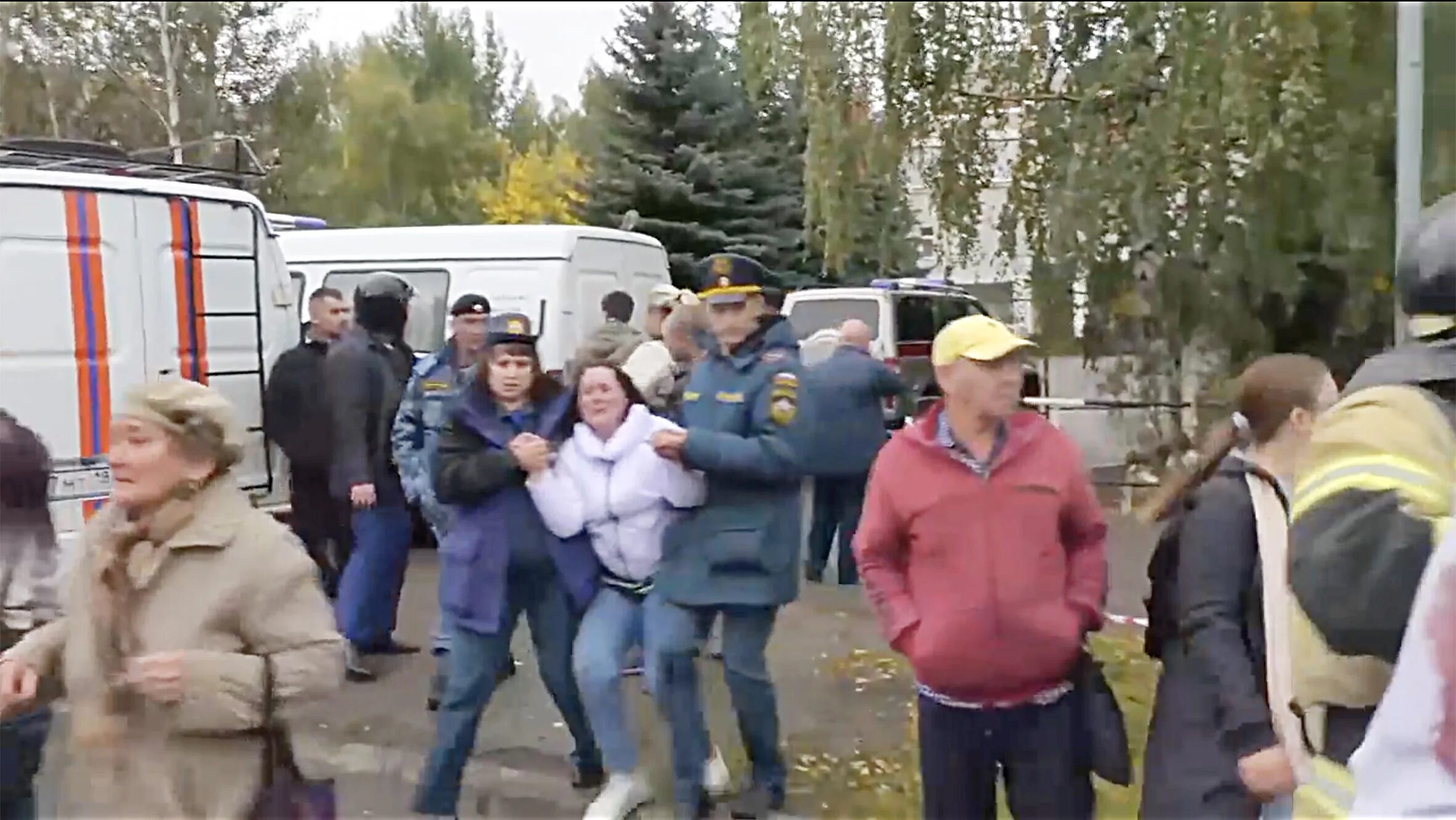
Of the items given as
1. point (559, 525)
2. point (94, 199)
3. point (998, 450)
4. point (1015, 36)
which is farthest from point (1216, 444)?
point (1015, 36)

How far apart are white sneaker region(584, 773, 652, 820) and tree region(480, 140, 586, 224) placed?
49.8ft

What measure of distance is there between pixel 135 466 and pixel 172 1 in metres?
13.2

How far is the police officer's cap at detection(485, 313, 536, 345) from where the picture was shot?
17.5 feet

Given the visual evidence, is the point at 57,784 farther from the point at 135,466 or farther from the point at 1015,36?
the point at 1015,36

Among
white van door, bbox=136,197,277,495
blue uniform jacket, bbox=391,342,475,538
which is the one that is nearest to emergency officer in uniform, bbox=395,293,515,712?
blue uniform jacket, bbox=391,342,475,538

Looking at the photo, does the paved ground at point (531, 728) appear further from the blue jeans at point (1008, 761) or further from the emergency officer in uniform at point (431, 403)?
the blue jeans at point (1008, 761)

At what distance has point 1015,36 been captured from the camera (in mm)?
10531

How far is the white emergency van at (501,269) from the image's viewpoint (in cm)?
1138

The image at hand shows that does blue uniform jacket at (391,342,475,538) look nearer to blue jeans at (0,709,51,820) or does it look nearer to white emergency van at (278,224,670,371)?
blue jeans at (0,709,51,820)

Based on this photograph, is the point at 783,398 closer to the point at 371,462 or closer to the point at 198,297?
the point at 371,462

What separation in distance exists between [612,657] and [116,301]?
11.8 feet

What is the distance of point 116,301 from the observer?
7.45 meters

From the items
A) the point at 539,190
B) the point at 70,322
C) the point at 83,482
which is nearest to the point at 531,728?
the point at 83,482

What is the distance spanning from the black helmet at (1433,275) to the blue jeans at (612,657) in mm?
2992
